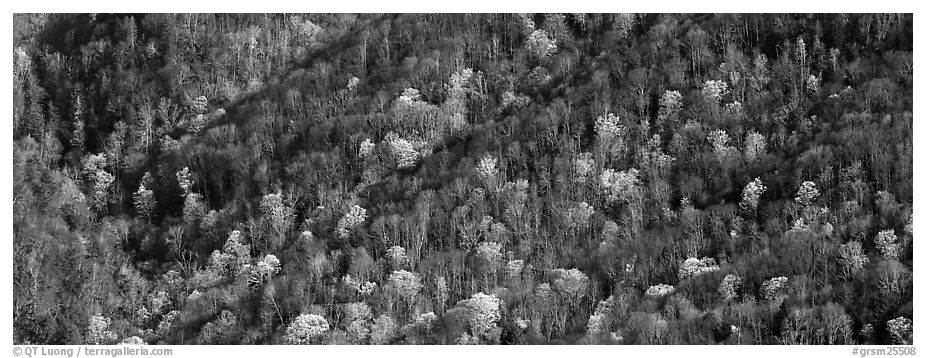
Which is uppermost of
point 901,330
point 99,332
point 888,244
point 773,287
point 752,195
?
point 752,195

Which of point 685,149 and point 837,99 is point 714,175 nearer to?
point 685,149

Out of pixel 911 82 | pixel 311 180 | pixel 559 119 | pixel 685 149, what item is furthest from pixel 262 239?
pixel 911 82

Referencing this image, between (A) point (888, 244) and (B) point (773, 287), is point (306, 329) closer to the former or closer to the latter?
(B) point (773, 287)

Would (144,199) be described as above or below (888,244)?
above

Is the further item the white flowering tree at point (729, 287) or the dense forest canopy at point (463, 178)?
the dense forest canopy at point (463, 178)

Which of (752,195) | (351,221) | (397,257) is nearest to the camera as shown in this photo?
(752,195)

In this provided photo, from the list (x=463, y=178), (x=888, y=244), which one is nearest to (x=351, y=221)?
(x=463, y=178)

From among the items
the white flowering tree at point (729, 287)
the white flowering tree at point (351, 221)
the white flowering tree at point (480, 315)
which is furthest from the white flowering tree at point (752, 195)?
the white flowering tree at point (351, 221)

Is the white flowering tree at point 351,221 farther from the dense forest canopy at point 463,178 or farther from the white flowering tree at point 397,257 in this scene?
the white flowering tree at point 397,257
